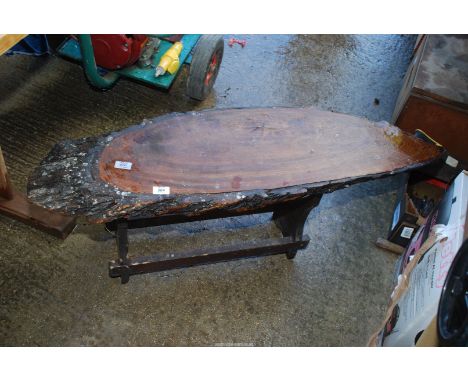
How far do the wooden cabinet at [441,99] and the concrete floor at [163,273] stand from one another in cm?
50

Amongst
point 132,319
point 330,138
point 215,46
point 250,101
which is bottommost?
point 132,319

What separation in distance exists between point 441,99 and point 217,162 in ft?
5.41

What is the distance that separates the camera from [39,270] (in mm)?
2619

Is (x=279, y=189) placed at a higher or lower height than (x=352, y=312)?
higher

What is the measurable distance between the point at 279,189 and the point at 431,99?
57.0 inches

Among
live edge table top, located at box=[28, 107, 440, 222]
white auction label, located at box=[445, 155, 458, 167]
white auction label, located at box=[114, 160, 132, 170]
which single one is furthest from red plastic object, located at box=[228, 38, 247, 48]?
white auction label, located at box=[114, 160, 132, 170]

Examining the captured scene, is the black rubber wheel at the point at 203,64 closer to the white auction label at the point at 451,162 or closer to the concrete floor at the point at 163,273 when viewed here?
the concrete floor at the point at 163,273

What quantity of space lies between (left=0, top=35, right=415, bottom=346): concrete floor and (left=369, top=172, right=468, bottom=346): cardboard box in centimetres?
26

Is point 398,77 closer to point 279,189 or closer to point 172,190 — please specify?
point 279,189

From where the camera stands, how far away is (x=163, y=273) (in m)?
2.73

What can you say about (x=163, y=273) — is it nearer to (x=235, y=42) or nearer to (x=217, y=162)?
(x=217, y=162)

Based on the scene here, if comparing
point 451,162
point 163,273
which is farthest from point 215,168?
point 451,162

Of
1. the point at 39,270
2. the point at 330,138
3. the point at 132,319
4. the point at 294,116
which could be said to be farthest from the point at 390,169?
the point at 39,270

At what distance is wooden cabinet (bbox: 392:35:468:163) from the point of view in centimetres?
297
